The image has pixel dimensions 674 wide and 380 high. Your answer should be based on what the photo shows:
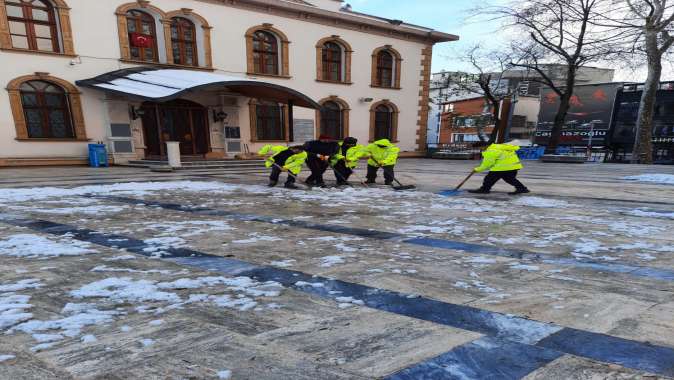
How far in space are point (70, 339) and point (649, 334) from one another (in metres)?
3.03

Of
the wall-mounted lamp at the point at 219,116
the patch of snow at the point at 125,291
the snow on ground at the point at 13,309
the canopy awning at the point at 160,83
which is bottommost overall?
the patch of snow at the point at 125,291

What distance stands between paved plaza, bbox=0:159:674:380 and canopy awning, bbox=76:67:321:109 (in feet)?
24.7

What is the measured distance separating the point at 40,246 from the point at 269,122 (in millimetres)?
14445

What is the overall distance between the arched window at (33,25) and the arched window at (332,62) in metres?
Result: 11.1

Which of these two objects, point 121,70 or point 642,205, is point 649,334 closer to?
point 642,205

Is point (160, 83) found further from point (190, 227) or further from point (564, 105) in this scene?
point (564, 105)

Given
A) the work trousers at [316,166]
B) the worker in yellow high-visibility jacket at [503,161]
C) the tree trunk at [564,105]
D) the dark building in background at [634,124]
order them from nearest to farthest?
the worker in yellow high-visibility jacket at [503,161]
the work trousers at [316,166]
the tree trunk at [564,105]
the dark building in background at [634,124]

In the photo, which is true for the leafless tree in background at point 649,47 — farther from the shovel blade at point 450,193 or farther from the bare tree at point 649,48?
the shovel blade at point 450,193

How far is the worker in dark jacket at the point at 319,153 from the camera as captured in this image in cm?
841

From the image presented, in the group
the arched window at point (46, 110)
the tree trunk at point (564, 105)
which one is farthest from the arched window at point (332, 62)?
the tree trunk at point (564, 105)

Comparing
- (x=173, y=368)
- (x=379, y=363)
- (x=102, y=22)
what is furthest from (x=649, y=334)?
(x=102, y=22)

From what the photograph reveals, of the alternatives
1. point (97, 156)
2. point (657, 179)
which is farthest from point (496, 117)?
point (97, 156)

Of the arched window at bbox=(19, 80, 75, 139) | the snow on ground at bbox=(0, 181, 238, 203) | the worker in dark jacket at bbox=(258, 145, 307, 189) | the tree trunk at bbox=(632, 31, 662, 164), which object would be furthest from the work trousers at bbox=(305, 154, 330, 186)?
the tree trunk at bbox=(632, 31, 662, 164)

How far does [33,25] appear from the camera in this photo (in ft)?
41.3
